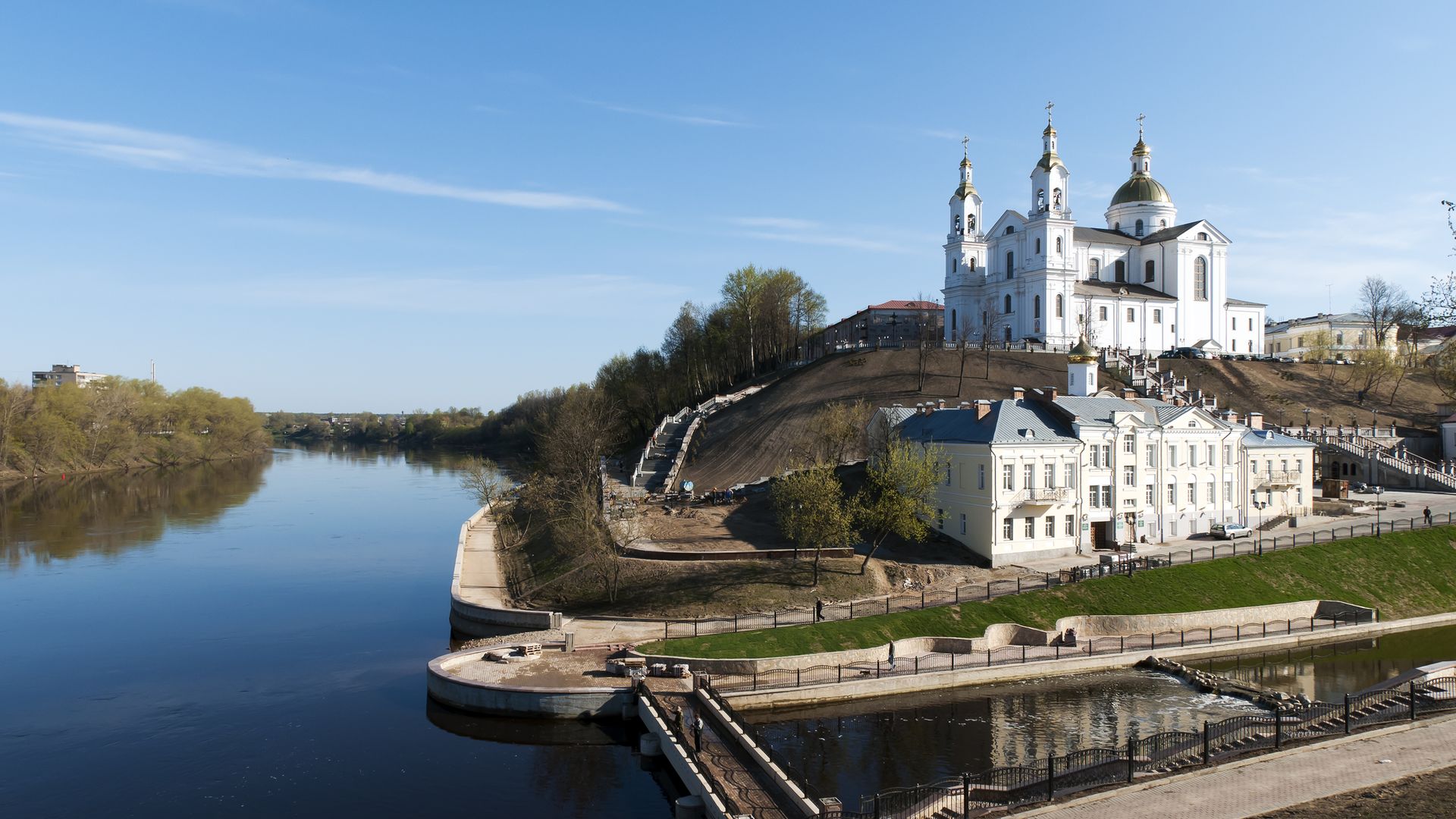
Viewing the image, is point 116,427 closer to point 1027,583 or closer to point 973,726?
point 1027,583

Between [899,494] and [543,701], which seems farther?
[899,494]

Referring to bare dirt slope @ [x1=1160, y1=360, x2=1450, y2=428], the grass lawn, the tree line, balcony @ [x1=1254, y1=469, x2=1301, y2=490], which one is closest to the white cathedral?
bare dirt slope @ [x1=1160, y1=360, x2=1450, y2=428]

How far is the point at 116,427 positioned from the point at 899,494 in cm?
11588

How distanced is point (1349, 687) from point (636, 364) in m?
84.4

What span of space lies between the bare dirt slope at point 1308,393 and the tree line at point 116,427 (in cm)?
12105

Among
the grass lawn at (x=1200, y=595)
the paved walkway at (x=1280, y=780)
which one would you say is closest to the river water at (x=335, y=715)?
the grass lawn at (x=1200, y=595)

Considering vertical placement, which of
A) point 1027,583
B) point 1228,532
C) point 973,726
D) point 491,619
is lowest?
point 973,726

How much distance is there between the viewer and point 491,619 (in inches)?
Answer: 1549

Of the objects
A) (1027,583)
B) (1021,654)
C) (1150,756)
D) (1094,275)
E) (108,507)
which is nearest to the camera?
(1150,756)

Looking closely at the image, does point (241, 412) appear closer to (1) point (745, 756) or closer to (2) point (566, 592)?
(2) point (566, 592)

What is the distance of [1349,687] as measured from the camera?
3356 centimetres

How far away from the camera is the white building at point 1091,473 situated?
44781 mm

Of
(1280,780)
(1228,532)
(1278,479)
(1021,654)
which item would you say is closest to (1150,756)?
(1280,780)

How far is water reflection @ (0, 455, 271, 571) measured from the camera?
61500mm
